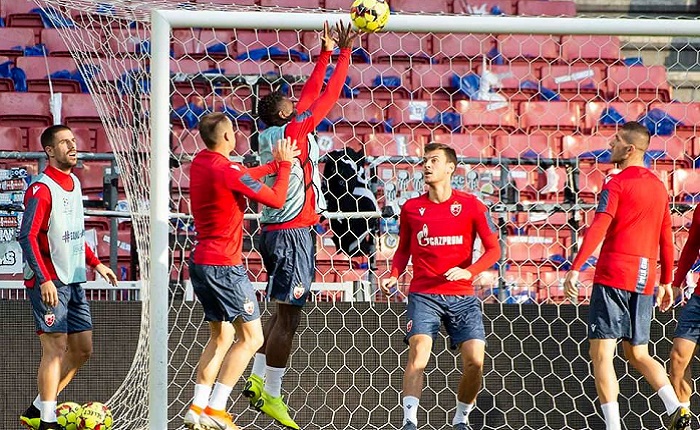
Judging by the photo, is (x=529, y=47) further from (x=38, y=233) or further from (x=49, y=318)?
(x=49, y=318)

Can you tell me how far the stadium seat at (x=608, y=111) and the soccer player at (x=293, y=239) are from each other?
4250 millimetres

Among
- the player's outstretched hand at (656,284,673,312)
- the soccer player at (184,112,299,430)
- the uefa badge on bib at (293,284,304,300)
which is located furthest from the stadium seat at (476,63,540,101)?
the soccer player at (184,112,299,430)

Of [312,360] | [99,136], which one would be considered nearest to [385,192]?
[312,360]

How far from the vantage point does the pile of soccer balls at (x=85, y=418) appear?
602cm

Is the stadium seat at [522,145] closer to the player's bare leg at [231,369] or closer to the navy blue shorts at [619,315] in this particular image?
the navy blue shorts at [619,315]

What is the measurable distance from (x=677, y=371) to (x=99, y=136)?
5.66m

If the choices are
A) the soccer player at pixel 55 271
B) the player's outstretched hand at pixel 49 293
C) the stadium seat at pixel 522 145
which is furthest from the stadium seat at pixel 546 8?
the player's outstretched hand at pixel 49 293

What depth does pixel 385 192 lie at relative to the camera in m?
8.01

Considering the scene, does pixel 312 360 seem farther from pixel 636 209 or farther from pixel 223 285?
pixel 636 209

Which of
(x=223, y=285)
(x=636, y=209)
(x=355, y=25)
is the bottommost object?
(x=223, y=285)

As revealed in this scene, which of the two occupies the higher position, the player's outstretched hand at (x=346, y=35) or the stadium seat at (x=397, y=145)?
the player's outstretched hand at (x=346, y=35)

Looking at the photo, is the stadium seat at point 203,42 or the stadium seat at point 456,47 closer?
the stadium seat at point 203,42

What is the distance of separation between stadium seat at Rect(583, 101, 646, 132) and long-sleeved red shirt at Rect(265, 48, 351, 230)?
13.9 feet

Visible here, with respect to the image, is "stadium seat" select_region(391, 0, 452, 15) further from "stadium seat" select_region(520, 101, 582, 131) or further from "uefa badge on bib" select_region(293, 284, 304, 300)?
"uefa badge on bib" select_region(293, 284, 304, 300)
